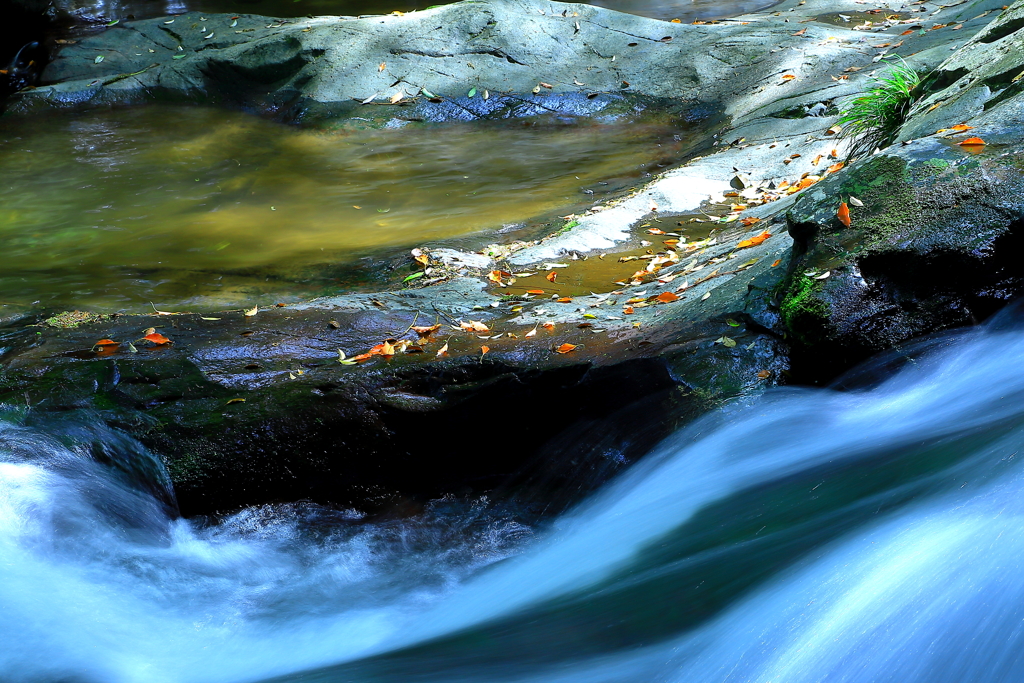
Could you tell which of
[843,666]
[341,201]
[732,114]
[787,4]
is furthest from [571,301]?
[787,4]

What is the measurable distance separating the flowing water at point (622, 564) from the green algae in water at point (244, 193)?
224cm

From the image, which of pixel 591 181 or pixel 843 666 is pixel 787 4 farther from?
pixel 843 666

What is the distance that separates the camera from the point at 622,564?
120 inches

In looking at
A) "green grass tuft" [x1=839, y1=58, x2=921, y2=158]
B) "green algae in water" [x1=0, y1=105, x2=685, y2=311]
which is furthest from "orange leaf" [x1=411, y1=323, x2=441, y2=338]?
"green grass tuft" [x1=839, y1=58, x2=921, y2=158]

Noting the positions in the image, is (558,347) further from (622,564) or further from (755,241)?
(755,241)

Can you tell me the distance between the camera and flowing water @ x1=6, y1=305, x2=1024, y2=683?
2.32 m

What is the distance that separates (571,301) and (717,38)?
6.32 meters

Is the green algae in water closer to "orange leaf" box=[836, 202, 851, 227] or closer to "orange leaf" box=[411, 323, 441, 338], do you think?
"orange leaf" box=[411, 323, 441, 338]

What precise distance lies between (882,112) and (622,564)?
458 centimetres

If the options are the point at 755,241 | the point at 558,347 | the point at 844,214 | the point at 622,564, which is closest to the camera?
the point at 622,564

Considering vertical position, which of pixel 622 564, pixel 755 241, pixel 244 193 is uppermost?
pixel 244 193

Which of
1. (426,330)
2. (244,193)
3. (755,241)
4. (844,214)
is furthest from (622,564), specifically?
(244,193)

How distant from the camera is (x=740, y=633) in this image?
243cm

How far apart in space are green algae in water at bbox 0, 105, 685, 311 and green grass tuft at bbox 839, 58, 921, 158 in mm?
2033
